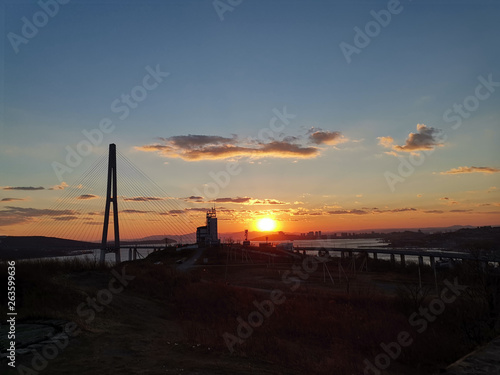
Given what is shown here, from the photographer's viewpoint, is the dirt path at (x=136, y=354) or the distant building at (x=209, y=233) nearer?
the dirt path at (x=136, y=354)

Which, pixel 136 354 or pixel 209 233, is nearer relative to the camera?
pixel 136 354

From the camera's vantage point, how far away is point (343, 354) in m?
13.1

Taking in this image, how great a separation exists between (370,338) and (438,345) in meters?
2.55

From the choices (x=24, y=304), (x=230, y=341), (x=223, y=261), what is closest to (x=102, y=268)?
(x=24, y=304)

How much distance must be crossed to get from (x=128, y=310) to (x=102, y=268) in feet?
35.3

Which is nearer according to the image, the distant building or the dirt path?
the dirt path

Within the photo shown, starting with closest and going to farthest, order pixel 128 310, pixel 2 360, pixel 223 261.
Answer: pixel 2 360
pixel 128 310
pixel 223 261

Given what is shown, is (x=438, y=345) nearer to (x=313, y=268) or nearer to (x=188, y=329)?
(x=188, y=329)

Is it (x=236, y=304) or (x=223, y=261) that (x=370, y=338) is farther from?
(x=223, y=261)

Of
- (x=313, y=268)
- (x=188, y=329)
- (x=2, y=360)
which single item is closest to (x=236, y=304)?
(x=188, y=329)

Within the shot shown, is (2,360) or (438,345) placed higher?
(2,360)

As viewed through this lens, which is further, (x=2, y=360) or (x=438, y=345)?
(x=438, y=345)

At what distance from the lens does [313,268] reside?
55438 millimetres

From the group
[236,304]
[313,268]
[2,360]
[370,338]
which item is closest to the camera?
[2,360]
